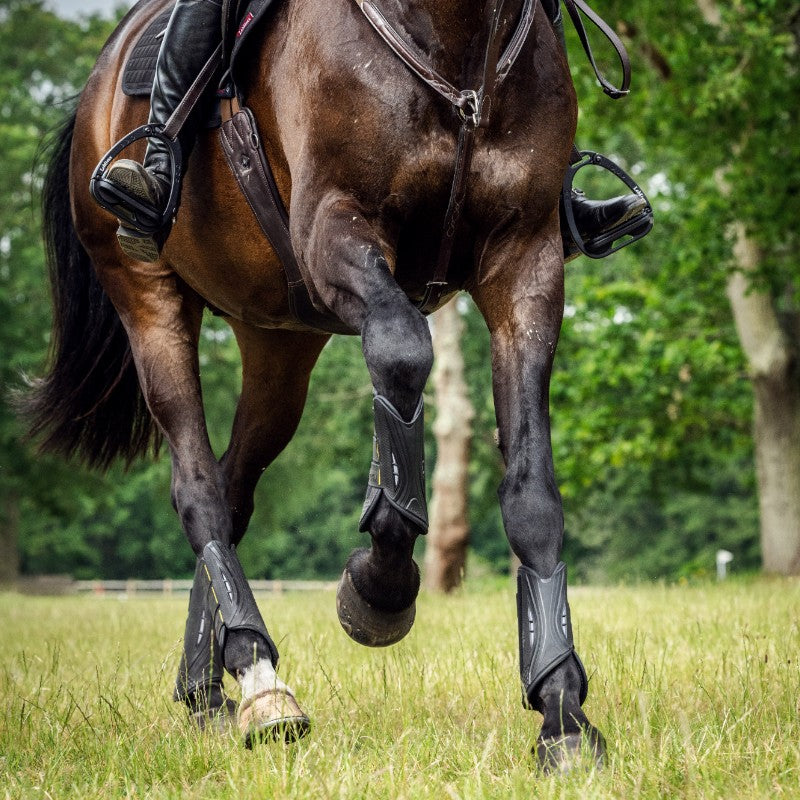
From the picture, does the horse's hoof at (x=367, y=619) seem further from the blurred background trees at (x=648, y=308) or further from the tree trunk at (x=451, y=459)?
the tree trunk at (x=451, y=459)

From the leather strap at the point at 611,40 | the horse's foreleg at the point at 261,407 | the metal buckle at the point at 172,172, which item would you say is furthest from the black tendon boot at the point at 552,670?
the horse's foreleg at the point at 261,407

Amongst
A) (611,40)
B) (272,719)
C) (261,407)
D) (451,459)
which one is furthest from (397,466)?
(451,459)

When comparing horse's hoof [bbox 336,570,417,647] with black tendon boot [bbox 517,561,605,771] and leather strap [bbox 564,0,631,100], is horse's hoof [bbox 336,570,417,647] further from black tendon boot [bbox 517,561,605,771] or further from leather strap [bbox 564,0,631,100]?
leather strap [bbox 564,0,631,100]

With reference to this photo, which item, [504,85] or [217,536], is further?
[217,536]

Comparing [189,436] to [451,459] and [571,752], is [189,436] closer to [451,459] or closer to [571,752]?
[571,752]

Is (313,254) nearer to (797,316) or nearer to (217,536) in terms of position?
(217,536)

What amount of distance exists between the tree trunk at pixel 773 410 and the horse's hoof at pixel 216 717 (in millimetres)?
13141

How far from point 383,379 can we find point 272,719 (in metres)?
1.07

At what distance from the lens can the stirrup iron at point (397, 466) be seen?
11.0ft

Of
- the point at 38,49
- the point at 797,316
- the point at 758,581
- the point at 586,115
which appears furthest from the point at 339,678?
the point at 38,49

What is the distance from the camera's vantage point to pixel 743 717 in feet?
10.9

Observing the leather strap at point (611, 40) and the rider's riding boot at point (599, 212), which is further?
the rider's riding boot at point (599, 212)

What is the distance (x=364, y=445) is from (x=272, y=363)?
21.2 meters

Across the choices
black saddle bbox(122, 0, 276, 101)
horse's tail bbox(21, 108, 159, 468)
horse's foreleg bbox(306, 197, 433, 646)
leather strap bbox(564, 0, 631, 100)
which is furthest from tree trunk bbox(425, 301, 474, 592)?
horse's foreleg bbox(306, 197, 433, 646)
